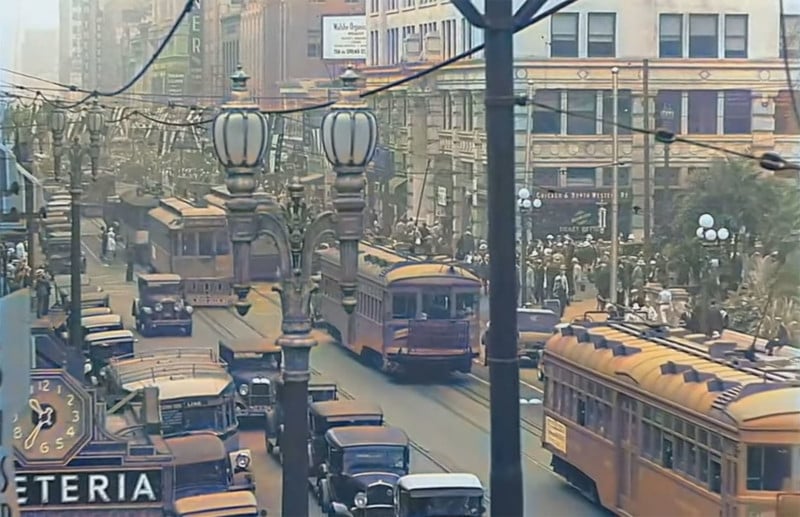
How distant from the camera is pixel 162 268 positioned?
284 cm

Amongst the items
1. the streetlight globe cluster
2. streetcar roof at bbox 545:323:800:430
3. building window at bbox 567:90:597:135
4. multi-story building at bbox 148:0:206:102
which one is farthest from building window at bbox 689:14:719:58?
multi-story building at bbox 148:0:206:102

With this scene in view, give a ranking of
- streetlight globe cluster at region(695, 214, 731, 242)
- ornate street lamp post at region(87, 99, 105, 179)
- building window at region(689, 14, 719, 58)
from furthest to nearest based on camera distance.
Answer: ornate street lamp post at region(87, 99, 105, 179)
streetlight globe cluster at region(695, 214, 731, 242)
building window at region(689, 14, 719, 58)

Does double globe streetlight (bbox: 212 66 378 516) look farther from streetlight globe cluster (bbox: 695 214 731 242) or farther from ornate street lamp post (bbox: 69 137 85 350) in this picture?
streetlight globe cluster (bbox: 695 214 731 242)

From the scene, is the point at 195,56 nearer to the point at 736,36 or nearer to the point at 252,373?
the point at 252,373

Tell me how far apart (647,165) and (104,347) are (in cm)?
123

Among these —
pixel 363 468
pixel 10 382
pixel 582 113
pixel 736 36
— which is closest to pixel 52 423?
pixel 10 382

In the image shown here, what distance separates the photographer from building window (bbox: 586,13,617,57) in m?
2.56

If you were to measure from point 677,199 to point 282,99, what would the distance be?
0.86 metres

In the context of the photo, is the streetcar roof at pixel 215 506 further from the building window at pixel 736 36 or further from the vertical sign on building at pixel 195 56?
the building window at pixel 736 36

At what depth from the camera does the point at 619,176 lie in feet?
8.73

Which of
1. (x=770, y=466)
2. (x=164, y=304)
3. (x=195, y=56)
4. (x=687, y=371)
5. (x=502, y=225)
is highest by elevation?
(x=195, y=56)

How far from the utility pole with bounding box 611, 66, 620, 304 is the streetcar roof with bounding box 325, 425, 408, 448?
0.56 m

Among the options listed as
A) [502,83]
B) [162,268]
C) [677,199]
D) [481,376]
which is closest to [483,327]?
[481,376]

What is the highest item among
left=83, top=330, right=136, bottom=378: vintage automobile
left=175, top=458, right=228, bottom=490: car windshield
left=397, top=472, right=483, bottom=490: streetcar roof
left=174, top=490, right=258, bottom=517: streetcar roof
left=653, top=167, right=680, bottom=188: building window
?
left=653, top=167, right=680, bottom=188: building window
